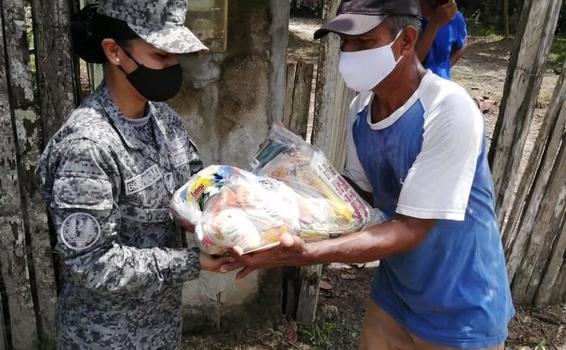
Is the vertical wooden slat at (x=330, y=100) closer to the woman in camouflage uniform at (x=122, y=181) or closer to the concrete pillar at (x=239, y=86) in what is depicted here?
the concrete pillar at (x=239, y=86)

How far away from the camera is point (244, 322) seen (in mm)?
3727

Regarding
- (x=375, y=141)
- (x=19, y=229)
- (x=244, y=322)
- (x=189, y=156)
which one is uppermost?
(x=375, y=141)

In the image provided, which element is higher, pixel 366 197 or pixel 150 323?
pixel 366 197

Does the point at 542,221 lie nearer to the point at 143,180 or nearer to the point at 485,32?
the point at 143,180

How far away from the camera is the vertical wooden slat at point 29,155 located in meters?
2.60

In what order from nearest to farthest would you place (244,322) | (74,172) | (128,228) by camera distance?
1. (74,172)
2. (128,228)
3. (244,322)

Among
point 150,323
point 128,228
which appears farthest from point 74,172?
point 150,323

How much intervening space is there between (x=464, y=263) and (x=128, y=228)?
3.84 ft

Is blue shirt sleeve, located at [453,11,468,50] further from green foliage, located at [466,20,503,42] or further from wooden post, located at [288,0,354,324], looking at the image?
green foliage, located at [466,20,503,42]

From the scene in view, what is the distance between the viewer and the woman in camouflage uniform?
5.64ft

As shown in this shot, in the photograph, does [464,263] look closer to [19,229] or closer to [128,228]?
[128,228]

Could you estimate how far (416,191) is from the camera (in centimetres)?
186

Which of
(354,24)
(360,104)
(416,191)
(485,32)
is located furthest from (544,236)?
(485,32)

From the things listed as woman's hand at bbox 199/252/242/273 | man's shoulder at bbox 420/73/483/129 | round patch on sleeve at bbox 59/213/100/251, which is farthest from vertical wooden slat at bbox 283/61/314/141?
round patch on sleeve at bbox 59/213/100/251
